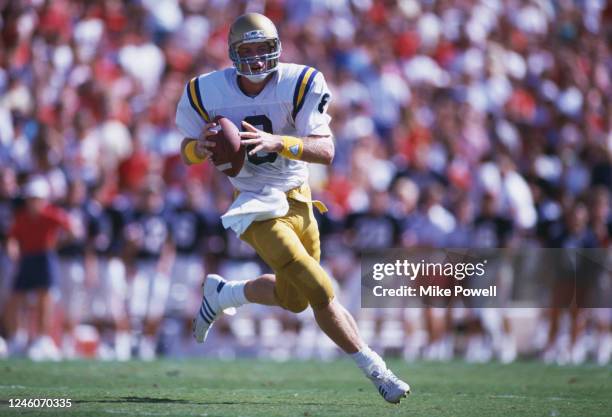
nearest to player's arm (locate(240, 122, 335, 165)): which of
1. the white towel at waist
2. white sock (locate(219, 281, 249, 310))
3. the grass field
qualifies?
the white towel at waist

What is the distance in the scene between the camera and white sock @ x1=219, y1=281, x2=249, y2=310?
6211mm

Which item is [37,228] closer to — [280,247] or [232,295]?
[232,295]

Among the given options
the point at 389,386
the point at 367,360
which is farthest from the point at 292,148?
the point at 389,386

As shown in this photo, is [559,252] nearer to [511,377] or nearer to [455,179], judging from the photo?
[455,179]

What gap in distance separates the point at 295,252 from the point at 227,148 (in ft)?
1.91

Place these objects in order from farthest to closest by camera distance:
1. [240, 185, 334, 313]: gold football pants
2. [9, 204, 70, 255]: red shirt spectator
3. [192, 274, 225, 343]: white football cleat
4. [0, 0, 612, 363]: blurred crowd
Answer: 1. [0, 0, 612, 363]: blurred crowd
2. [9, 204, 70, 255]: red shirt spectator
3. [192, 274, 225, 343]: white football cleat
4. [240, 185, 334, 313]: gold football pants

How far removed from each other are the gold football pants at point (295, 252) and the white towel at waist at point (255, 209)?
0.04 meters

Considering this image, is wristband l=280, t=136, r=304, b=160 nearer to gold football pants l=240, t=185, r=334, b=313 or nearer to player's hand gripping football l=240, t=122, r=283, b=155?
player's hand gripping football l=240, t=122, r=283, b=155

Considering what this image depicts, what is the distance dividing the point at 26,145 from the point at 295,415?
592 cm

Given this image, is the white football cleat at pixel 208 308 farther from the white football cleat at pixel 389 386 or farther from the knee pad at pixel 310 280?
the white football cleat at pixel 389 386

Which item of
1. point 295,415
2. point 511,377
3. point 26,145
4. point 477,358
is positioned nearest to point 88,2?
point 26,145

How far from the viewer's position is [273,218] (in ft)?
18.8

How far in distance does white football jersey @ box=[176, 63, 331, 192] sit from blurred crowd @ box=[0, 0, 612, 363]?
3836mm

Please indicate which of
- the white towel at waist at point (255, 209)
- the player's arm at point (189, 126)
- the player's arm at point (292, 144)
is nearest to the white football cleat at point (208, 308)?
the white towel at waist at point (255, 209)
